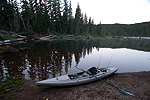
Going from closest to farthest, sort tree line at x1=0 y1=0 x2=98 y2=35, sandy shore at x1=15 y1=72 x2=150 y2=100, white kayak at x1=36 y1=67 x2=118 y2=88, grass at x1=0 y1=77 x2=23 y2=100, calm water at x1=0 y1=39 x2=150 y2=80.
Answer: grass at x1=0 y1=77 x2=23 y2=100 → sandy shore at x1=15 y1=72 x2=150 y2=100 → white kayak at x1=36 y1=67 x2=118 y2=88 → calm water at x1=0 y1=39 x2=150 y2=80 → tree line at x1=0 y1=0 x2=98 y2=35

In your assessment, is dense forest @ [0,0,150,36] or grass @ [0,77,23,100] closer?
grass @ [0,77,23,100]

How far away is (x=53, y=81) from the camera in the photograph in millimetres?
5594

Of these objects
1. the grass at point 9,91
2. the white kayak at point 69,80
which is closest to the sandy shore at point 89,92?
the grass at point 9,91

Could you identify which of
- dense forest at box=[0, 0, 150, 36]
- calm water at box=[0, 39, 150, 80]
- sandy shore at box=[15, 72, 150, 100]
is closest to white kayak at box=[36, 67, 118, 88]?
sandy shore at box=[15, 72, 150, 100]

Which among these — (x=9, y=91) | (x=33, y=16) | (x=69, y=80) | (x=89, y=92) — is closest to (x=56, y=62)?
(x=69, y=80)

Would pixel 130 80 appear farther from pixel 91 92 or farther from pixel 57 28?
pixel 57 28

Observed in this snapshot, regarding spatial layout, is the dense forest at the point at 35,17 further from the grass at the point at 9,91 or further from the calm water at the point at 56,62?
the grass at the point at 9,91

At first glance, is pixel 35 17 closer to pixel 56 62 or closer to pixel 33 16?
pixel 33 16

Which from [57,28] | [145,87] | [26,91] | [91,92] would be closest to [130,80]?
[145,87]

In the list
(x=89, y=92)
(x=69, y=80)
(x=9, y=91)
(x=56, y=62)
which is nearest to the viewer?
(x=9, y=91)

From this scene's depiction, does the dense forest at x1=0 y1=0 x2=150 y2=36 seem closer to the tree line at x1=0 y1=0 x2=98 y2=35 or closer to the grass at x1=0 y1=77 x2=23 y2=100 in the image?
the tree line at x1=0 y1=0 x2=98 y2=35

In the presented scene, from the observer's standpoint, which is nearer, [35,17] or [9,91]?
[9,91]

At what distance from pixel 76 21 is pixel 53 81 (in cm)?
7379

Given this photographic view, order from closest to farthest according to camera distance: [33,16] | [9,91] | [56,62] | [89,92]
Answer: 1. [9,91]
2. [89,92]
3. [56,62]
4. [33,16]
